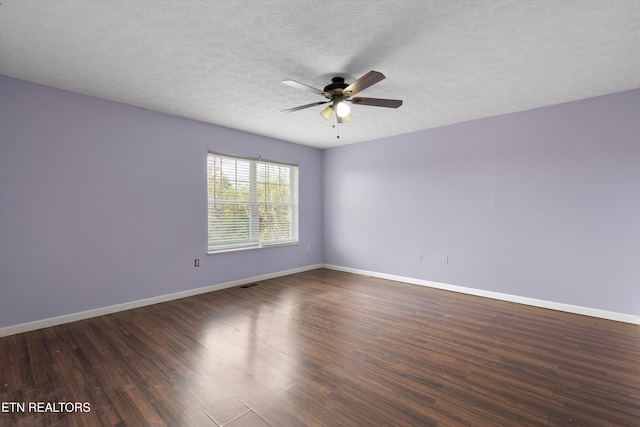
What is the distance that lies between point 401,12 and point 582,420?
2780 mm

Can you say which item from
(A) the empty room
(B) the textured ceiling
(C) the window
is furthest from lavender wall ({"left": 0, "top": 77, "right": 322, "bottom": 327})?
(B) the textured ceiling

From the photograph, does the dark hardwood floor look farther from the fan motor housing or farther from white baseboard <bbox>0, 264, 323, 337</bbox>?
the fan motor housing

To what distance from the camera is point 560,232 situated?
11.6ft

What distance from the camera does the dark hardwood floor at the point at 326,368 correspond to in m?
1.73

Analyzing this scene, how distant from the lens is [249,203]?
4.94 m

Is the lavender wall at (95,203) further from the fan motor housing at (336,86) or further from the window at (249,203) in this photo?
the fan motor housing at (336,86)

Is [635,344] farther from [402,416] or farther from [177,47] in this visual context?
[177,47]

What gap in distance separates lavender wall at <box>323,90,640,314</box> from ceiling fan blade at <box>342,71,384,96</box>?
8.24ft

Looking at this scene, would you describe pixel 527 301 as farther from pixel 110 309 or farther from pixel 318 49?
pixel 110 309

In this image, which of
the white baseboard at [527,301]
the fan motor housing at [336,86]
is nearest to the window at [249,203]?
the white baseboard at [527,301]

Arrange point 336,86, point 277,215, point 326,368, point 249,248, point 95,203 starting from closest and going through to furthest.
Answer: point 326,368 → point 336,86 → point 95,203 → point 249,248 → point 277,215

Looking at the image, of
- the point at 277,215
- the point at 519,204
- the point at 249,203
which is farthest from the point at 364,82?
the point at 277,215

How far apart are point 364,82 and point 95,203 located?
3.31 meters

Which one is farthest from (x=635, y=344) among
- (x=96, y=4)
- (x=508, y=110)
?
(x=96, y=4)
